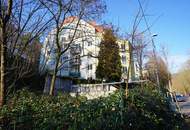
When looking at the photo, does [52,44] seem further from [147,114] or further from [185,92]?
[185,92]

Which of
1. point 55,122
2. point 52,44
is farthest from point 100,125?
point 52,44

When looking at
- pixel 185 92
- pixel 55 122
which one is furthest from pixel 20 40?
pixel 185 92

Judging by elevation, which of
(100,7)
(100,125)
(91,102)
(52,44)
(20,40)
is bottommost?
(100,125)

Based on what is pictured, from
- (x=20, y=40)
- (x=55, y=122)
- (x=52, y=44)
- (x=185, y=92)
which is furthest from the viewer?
(x=185, y=92)

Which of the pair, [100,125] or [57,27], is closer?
[100,125]

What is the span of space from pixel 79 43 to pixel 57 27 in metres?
5.51

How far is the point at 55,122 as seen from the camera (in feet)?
28.5

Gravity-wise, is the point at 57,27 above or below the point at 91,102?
above

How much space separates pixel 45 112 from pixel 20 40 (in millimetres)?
7441

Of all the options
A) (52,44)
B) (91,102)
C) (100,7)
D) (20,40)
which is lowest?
(91,102)

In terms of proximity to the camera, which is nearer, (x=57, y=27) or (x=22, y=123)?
(x=22, y=123)

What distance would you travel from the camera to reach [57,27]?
23391mm

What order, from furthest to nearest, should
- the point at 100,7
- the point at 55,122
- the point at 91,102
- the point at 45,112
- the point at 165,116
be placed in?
the point at 100,7
the point at 165,116
the point at 91,102
the point at 45,112
the point at 55,122

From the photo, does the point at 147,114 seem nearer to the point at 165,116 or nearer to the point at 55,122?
the point at 165,116
